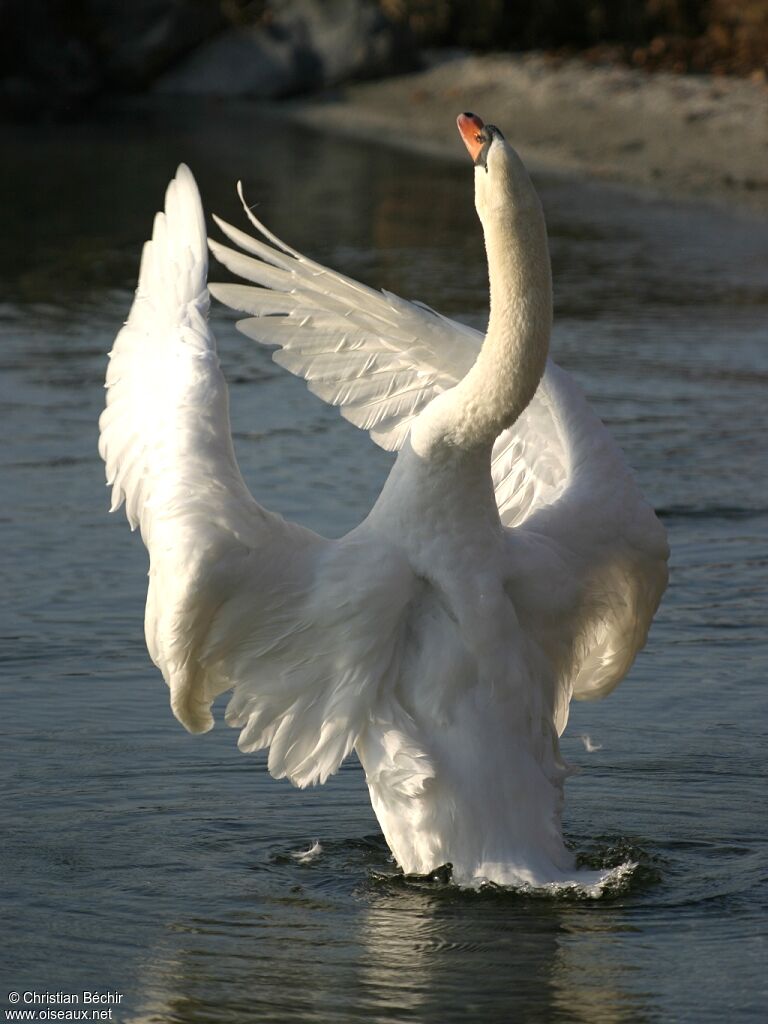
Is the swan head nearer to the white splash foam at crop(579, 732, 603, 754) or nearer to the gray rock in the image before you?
the white splash foam at crop(579, 732, 603, 754)

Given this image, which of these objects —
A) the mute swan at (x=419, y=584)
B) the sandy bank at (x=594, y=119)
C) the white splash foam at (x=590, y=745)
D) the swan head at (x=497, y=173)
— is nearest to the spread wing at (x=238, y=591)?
the mute swan at (x=419, y=584)

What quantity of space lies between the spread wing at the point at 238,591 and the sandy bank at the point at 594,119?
1401 cm

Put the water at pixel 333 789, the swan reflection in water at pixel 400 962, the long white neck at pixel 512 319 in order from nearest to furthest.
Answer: the swan reflection in water at pixel 400 962, the water at pixel 333 789, the long white neck at pixel 512 319

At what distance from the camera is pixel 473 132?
224 inches

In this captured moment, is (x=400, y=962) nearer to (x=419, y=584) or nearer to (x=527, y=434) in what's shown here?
(x=419, y=584)

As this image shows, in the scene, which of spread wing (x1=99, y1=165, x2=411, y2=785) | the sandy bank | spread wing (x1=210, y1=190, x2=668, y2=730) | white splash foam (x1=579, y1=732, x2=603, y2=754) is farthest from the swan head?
the sandy bank

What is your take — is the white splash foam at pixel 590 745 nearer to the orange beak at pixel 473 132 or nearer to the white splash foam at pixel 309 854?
the white splash foam at pixel 309 854

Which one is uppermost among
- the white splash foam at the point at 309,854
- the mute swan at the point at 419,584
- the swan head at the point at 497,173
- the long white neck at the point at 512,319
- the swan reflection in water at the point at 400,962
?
the swan head at the point at 497,173

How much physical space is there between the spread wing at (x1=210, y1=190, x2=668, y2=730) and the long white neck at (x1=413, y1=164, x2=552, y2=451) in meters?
0.57

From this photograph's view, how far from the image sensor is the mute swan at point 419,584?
18.7 feet

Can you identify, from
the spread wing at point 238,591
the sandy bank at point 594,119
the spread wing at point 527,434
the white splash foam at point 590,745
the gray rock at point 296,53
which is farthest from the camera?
the gray rock at point 296,53

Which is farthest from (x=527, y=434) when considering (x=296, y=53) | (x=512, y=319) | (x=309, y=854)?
(x=296, y=53)

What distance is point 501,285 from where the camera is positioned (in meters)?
5.71

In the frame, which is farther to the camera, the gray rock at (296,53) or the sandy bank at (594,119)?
the gray rock at (296,53)
